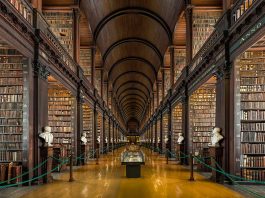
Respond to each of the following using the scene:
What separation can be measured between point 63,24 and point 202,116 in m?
7.19

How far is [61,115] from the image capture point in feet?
55.8

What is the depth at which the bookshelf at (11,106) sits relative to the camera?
33.6 feet

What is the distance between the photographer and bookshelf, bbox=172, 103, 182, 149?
22.5 meters

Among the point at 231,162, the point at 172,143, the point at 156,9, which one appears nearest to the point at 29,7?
the point at 231,162

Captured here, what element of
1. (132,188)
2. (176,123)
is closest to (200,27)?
Result: (176,123)

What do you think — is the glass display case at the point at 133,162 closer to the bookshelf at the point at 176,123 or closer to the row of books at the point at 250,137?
the row of books at the point at 250,137

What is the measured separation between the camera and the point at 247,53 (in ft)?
33.8

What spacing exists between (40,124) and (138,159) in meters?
3.04

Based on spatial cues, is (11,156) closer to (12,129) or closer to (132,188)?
(12,129)

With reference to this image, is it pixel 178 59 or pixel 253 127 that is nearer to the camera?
pixel 253 127

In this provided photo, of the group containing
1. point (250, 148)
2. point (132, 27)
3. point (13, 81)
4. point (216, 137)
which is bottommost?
point (250, 148)

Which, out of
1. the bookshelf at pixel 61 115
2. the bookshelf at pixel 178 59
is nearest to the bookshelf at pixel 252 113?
the bookshelf at pixel 61 115

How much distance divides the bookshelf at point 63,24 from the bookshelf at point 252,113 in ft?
28.8

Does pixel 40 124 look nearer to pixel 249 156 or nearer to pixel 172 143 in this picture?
pixel 249 156
